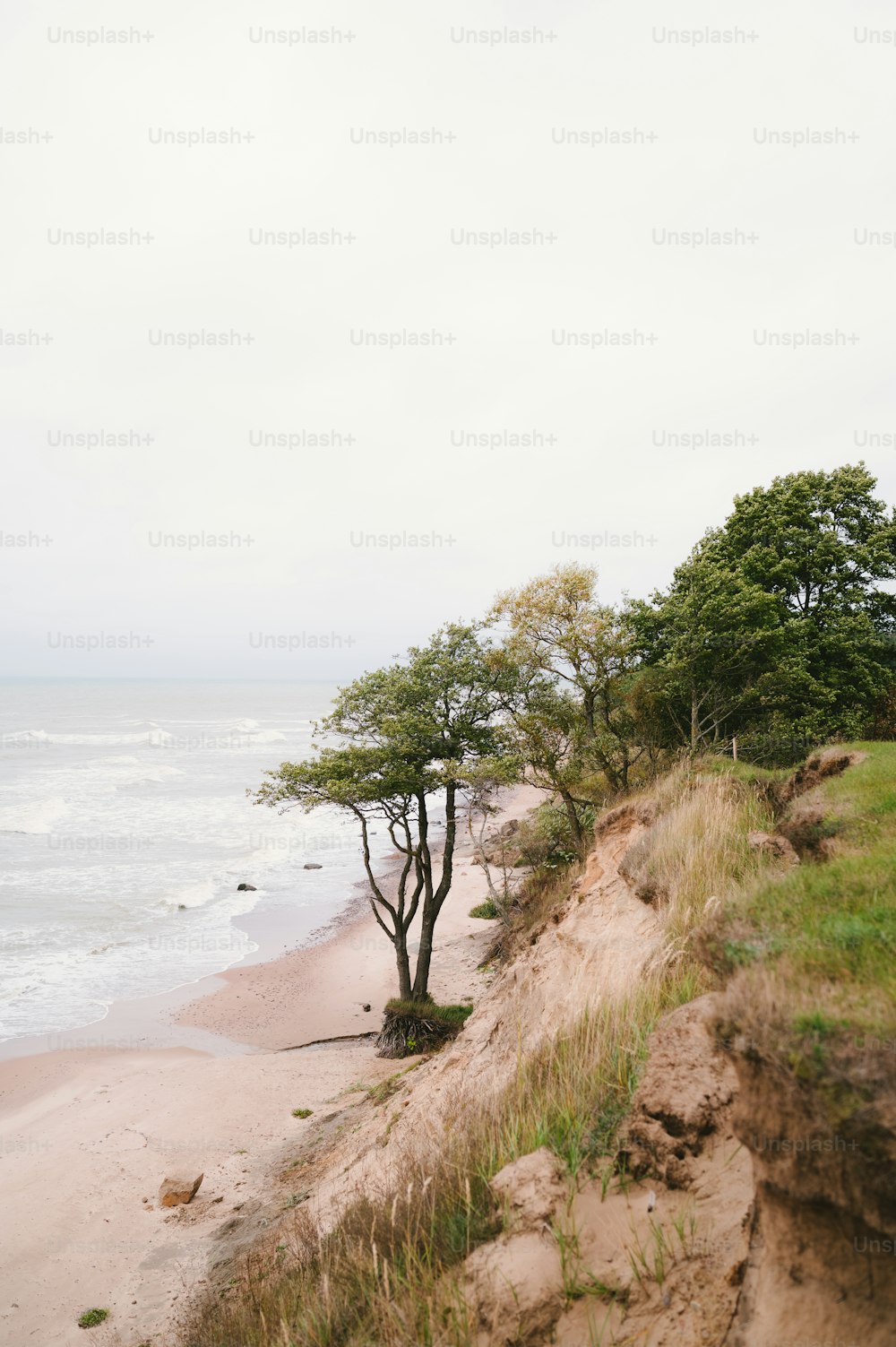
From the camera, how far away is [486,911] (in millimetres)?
26172

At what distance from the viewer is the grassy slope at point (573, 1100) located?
3.40 metres

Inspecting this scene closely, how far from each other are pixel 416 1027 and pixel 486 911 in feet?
36.0

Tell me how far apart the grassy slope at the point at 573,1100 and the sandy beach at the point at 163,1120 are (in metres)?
3.18

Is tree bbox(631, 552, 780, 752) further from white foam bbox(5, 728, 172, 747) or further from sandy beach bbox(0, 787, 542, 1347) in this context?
white foam bbox(5, 728, 172, 747)

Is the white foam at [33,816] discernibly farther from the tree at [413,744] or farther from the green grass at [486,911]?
the tree at [413,744]

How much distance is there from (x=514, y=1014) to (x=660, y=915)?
2.61 metres

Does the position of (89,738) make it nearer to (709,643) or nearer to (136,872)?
(136,872)

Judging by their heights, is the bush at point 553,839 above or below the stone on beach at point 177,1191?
above

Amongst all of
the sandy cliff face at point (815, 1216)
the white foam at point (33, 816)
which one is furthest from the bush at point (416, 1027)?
the white foam at point (33, 816)

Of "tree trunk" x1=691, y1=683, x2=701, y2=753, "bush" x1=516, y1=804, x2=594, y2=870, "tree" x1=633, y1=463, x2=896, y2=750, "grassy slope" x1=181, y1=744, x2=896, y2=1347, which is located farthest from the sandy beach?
"tree" x1=633, y1=463, x2=896, y2=750

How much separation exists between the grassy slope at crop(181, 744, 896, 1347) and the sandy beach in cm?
318

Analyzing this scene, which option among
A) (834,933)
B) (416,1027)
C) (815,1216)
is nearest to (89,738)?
(416,1027)

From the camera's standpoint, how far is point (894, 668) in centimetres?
1645

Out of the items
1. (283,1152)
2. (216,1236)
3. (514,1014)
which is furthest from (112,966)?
(514,1014)
